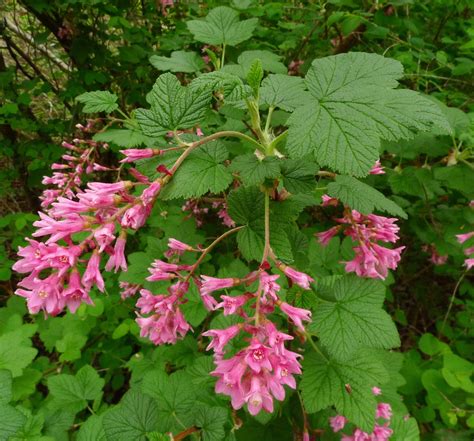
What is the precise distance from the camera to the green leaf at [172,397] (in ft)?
5.04

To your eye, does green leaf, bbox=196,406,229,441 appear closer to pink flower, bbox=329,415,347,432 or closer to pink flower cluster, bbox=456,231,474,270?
pink flower, bbox=329,415,347,432

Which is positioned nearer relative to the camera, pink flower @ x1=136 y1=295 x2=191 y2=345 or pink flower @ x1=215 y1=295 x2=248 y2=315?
pink flower @ x1=215 y1=295 x2=248 y2=315

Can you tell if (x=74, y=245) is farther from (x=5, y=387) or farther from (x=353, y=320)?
(x=353, y=320)

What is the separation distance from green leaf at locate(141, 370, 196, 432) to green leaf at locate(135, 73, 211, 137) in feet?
3.36

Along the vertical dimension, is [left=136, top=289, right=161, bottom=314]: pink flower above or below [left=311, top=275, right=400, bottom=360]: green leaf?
below

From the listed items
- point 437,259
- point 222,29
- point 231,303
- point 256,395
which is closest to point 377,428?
point 256,395

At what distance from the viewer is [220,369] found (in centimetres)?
112

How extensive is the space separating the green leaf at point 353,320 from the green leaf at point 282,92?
0.66 metres

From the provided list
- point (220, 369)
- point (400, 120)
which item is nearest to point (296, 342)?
point (220, 369)

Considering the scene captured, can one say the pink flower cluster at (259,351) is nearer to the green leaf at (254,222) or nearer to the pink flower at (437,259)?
the green leaf at (254,222)

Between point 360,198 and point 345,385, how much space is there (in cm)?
66

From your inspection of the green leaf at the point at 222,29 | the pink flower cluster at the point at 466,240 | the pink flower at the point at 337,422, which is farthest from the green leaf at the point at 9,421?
the pink flower cluster at the point at 466,240

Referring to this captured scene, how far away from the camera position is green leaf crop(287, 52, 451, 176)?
1.02 meters

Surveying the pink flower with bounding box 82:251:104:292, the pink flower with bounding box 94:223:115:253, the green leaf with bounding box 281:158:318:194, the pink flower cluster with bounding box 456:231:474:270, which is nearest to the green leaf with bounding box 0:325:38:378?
→ the pink flower with bounding box 82:251:104:292
